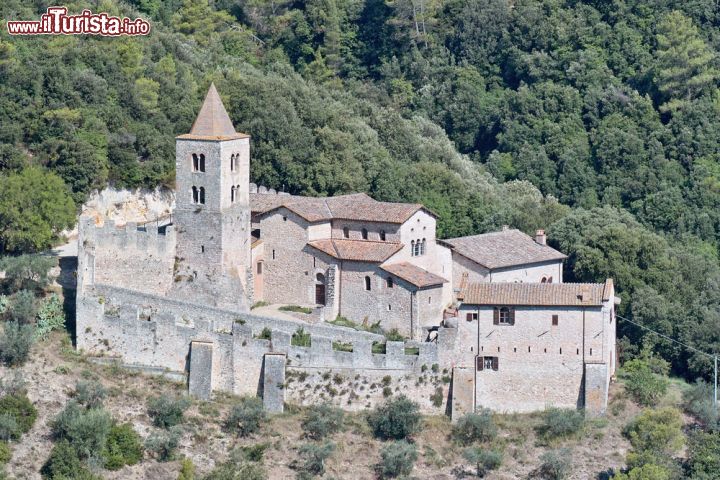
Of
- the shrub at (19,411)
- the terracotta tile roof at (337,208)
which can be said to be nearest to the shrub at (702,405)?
the terracotta tile roof at (337,208)

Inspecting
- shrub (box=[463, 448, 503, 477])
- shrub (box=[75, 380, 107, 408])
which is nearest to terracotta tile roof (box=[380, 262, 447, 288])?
shrub (box=[463, 448, 503, 477])

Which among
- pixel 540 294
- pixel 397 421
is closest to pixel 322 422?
pixel 397 421

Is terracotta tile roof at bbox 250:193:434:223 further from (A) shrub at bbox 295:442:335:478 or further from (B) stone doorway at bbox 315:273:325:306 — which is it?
(A) shrub at bbox 295:442:335:478

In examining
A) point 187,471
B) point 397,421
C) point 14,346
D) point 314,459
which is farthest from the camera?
point 14,346

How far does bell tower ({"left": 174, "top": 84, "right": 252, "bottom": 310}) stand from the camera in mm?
72812

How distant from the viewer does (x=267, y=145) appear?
8531cm

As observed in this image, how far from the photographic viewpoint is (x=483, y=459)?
68.0 meters

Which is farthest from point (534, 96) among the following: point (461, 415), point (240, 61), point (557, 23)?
point (461, 415)

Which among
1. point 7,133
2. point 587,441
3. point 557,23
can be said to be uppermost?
point 557,23

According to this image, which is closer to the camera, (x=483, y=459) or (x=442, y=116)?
(x=483, y=459)

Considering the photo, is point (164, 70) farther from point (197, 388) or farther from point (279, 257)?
point (197, 388)

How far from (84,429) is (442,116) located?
46.2 m

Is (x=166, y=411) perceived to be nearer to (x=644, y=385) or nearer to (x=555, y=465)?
(x=555, y=465)

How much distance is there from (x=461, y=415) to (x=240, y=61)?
132ft
